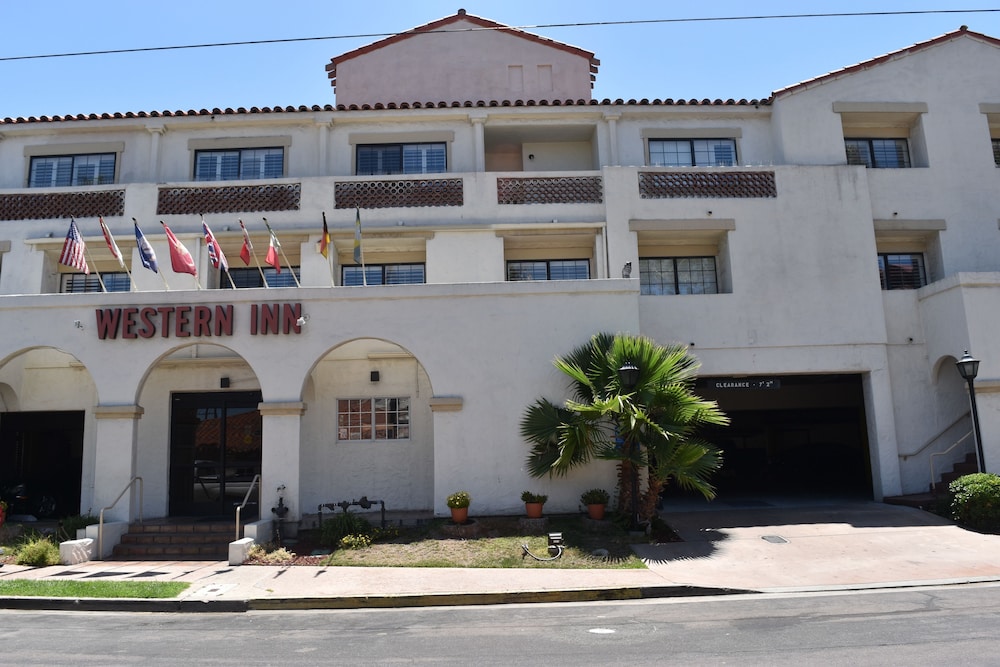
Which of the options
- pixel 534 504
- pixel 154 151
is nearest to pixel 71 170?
pixel 154 151

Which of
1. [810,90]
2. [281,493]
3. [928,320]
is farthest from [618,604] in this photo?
[810,90]

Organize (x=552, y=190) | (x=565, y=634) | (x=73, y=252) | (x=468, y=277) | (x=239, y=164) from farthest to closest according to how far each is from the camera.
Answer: (x=239, y=164)
(x=552, y=190)
(x=468, y=277)
(x=73, y=252)
(x=565, y=634)

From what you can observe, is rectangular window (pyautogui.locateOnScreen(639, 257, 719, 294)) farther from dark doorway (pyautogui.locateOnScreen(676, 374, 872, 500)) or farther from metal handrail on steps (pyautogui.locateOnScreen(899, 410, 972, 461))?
metal handrail on steps (pyautogui.locateOnScreen(899, 410, 972, 461))

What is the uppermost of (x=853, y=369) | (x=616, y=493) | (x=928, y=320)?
(x=928, y=320)

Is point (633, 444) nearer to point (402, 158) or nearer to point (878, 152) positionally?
point (402, 158)

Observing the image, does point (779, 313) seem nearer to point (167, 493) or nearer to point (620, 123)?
point (620, 123)

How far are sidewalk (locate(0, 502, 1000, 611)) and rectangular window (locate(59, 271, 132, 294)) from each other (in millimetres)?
8179

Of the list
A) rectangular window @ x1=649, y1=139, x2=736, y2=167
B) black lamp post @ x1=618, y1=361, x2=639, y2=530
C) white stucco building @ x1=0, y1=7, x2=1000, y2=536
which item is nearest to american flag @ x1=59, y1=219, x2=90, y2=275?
white stucco building @ x1=0, y1=7, x2=1000, y2=536

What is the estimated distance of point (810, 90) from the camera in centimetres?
1908

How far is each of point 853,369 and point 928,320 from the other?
7.71 feet

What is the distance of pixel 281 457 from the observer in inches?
563

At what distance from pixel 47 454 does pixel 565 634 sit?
1519 centimetres

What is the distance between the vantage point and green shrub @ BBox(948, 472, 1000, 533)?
13719 mm

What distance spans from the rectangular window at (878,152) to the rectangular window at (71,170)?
20012mm
